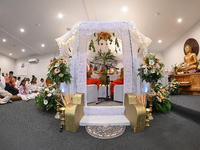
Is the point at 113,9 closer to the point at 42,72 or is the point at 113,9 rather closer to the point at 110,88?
the point at 110,88

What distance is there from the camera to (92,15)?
16.9 ft

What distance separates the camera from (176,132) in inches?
76.8

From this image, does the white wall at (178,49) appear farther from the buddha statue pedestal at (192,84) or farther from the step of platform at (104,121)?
the step of platform at (104,121)

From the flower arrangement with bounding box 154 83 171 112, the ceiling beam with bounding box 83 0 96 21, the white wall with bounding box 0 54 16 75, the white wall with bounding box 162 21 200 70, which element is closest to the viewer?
the flower arrangement with bounding box 154 83 171 112

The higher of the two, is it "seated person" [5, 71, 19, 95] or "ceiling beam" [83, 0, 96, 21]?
"ceiling beam" [83, 0, 96, 21]

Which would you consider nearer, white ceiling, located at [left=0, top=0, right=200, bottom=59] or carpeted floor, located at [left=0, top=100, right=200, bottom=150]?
carpeted floor, located at [left=0, top=100, right=200, bottom=150]

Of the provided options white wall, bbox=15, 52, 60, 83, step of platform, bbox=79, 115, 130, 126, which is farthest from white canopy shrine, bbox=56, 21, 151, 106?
white wall, bbox=15, 52, 60, 83

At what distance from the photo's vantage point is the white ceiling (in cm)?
443

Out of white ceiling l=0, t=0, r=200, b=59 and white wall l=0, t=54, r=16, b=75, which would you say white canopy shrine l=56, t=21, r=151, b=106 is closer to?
white ceiling l=0, t=0, r=200, b=59

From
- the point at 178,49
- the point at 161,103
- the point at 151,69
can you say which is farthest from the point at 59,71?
the point at 178,49

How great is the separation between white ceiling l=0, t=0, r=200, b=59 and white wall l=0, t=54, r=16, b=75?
8.76 feet

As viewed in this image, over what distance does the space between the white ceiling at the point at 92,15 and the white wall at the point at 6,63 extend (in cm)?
267

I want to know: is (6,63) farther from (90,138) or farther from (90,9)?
(90,138)

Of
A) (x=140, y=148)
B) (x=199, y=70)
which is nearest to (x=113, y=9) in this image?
(x=199, y=70)
